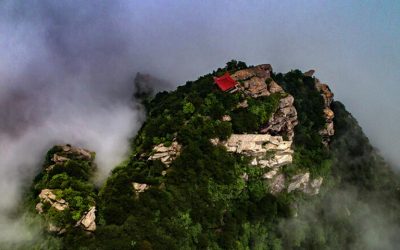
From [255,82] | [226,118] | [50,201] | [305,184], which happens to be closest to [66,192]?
[50,201]

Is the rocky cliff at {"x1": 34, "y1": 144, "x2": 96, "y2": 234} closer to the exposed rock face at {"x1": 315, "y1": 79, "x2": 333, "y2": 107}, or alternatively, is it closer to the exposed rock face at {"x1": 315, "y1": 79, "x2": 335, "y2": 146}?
the exposed rock face at {"x1": 315, "y1": 79, "x2": 335, "y2": 146}

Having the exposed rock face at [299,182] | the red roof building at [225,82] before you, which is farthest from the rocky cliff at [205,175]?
the red roof building at [225,82]

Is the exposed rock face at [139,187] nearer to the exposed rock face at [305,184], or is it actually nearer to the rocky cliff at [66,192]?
the rocky cliff at [66,192]

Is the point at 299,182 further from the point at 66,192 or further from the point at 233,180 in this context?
the point at 66,192

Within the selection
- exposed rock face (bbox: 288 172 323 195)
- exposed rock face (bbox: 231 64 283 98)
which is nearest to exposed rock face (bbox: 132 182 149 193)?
exposed rock face (bbox: 288 172 323 195)

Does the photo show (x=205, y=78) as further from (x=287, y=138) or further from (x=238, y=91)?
(x=287, y=138)

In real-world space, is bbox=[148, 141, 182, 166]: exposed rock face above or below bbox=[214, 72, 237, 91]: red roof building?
below
